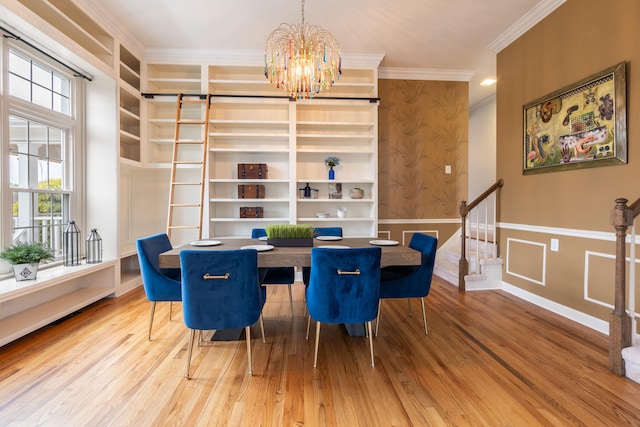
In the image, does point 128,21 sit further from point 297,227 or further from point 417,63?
point 417,63

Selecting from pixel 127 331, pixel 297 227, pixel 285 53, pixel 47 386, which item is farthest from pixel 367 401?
pixel 285 53

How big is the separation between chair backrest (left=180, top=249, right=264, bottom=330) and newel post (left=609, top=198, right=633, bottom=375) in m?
2.28

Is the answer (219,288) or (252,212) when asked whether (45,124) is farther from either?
(219,288)

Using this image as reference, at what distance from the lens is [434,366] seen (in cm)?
207

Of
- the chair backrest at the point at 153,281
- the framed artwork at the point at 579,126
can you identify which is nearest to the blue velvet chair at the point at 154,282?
the chair backrest at the point at 153,281

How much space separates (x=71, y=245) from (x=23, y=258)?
621 mm

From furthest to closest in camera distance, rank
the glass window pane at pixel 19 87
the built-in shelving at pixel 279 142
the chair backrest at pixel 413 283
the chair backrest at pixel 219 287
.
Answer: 1. the built-in shelving at pixel 279 142
2. the glass window pane at pixel 19 87
3. the chair backrest at pixel 413 283
4. the chair backrest at pixel 219 287

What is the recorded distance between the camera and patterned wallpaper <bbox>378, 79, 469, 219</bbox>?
480 cm

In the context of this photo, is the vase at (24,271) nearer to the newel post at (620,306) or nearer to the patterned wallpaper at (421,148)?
the patterned wallpaper at (421,148)

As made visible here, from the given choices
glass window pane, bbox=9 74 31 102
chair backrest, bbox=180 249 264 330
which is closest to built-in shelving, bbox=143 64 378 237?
glass window pane, bbox=9 74 31 102

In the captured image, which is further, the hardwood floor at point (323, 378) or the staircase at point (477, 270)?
the staircase at point (477, 270)

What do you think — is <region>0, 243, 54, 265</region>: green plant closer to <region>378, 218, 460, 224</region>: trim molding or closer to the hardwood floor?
the hardwood floor

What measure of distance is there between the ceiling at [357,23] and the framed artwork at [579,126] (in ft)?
3.28

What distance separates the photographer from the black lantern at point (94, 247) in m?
3.29
